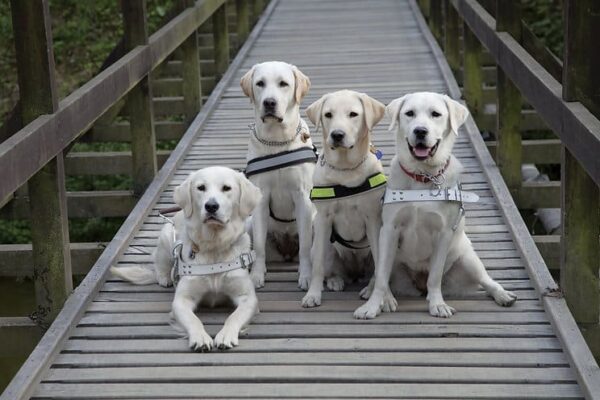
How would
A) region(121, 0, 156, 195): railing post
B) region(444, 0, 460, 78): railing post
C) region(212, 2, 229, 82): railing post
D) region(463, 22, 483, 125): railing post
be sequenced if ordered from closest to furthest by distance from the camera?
1. region(121, 0, 156, 195): railing post
2. region(463, 22, 483, 125): railing post
3. region(444, 0, 460, 78): railing post
4. region(212, 2, 229, 82): railing post

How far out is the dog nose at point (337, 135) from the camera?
4.59 meters

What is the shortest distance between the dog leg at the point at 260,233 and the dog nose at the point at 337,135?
682 mm

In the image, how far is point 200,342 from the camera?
428 centimetres

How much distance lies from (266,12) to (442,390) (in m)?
9.46

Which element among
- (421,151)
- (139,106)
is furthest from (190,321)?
(139,106)

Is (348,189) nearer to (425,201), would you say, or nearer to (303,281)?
(425,201)

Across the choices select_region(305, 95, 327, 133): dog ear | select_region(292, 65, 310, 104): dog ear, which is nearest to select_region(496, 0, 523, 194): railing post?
select_region(292, 65, 310, 104): dog ear

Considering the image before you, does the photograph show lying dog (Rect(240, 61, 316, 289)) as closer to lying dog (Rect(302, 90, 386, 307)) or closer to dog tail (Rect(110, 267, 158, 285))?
lying dog (Rect(302, 90, 386, 307))

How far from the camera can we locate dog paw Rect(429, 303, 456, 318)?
4.57m

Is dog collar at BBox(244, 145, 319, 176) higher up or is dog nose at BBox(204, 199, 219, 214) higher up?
dog nose at BBox(204, 199, 219, 214)

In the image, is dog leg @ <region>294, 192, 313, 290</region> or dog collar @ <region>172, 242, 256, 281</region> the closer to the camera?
dog collar @ <region>172, 242, 256, 281</region>

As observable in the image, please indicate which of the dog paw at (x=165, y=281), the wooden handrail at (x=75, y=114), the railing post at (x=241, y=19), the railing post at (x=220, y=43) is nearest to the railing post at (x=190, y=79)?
the wooden handrail at (x=75, y=114)

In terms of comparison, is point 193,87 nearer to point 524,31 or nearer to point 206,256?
point 524,31

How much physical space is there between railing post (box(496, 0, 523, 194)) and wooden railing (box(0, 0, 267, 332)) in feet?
7.40
